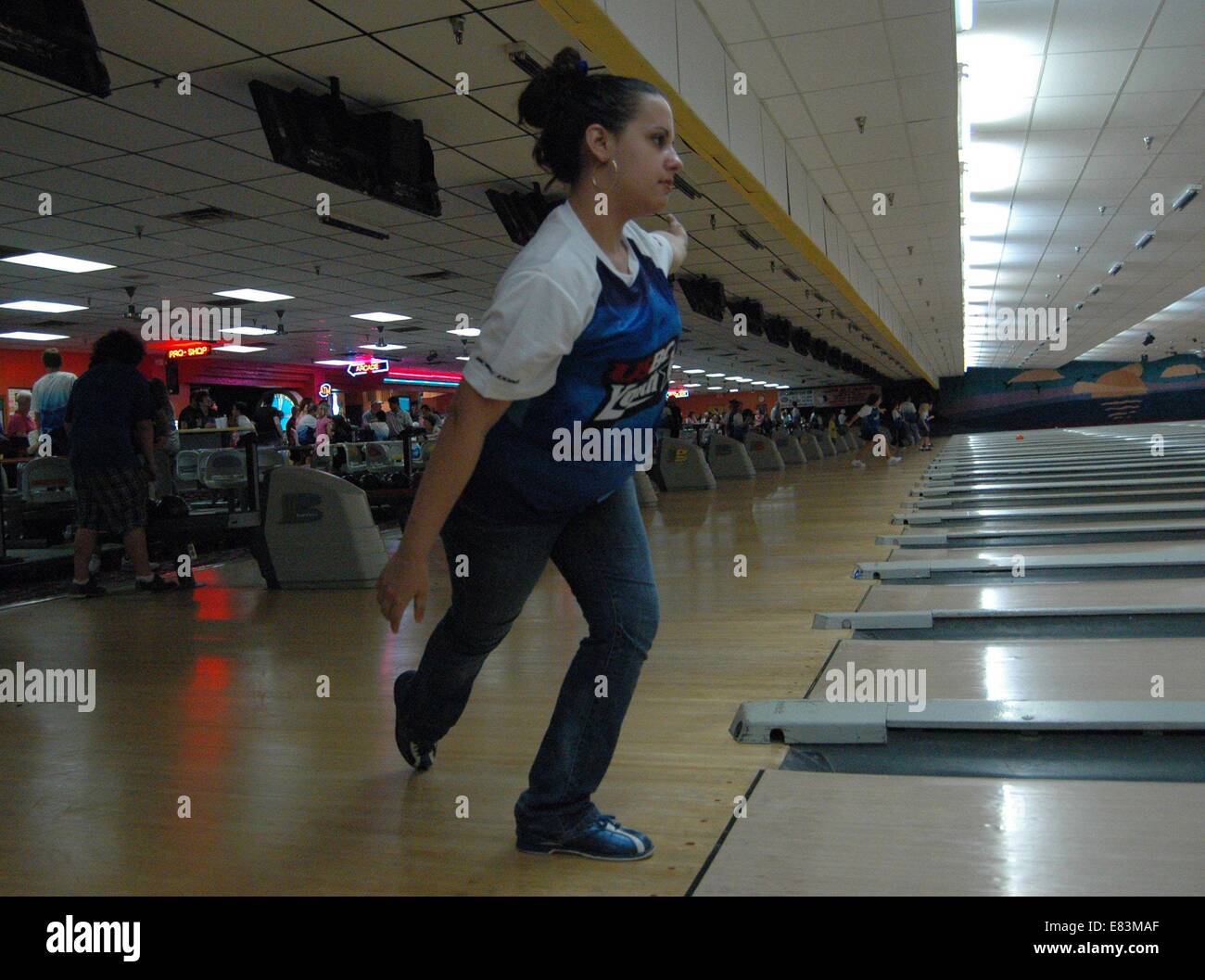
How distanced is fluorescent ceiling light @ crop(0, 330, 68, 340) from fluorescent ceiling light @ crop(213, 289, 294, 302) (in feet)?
12.6

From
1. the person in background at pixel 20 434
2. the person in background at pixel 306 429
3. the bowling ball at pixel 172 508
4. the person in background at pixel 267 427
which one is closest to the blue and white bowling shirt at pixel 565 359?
the bowling ball at pixel 172 508

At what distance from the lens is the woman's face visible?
1346mm

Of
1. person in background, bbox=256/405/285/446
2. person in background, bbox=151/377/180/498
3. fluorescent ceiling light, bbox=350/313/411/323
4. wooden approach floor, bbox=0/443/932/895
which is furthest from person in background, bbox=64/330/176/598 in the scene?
fluorescent ceiling light, bbox=350/313/411/323

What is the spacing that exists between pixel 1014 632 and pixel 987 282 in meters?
14.4

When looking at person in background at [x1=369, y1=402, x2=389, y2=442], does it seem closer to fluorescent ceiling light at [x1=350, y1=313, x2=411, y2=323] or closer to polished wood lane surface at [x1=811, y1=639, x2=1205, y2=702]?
fluorescent ceiling light at [x1=350, y1=313, x2=411, y2=323]

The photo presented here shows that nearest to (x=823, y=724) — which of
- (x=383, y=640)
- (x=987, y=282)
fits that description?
(x=383, y=640)

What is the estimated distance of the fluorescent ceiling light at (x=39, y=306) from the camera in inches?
454

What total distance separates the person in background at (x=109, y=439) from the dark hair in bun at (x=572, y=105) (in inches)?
149

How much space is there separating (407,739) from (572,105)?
117cm

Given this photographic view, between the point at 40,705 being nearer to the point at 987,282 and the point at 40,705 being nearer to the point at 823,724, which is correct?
the point at 823,724

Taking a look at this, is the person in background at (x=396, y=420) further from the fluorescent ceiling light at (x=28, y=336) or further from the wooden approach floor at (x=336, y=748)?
the wooden approach floor at (x=336, y=748)

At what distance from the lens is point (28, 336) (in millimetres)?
14211
